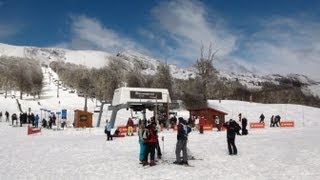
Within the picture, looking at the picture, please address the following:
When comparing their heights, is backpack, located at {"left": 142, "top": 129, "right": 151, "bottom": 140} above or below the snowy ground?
above

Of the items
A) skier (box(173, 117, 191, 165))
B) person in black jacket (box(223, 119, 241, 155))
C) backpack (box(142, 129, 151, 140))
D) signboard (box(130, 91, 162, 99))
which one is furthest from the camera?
signboard (box(130, 91, 162, 99))

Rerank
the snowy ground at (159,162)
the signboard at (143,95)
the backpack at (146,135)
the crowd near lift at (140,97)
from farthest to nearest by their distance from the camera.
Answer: the signboard at (143,95) < the crowd near lift at (140,97) < the backpack at (146,135) < the snowy ground at (159,162)

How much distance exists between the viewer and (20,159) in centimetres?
2198

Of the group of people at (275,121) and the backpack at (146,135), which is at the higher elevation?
the group of people at (275,121)

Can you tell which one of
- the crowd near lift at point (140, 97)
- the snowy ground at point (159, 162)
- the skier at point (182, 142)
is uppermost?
the crowd near lift at point (140, 97)

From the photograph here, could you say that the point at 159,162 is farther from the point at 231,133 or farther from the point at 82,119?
the point at 82,119

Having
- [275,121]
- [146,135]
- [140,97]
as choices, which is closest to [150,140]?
[146,135]

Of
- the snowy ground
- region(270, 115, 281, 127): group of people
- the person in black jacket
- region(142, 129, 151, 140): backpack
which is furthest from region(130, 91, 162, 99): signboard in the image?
region(142, 129, 151, 140): backpack

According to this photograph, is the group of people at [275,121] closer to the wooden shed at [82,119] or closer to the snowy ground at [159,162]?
the wooden shed at [82,119]

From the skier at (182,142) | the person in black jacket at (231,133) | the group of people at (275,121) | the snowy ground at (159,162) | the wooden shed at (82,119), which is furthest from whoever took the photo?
the wooden shed at (82,119)

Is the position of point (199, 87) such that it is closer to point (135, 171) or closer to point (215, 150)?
point (215, 150)

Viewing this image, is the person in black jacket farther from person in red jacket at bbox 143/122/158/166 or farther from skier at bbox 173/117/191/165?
person in red jacket at bbox 143/122/158/166

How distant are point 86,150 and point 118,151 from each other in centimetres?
204

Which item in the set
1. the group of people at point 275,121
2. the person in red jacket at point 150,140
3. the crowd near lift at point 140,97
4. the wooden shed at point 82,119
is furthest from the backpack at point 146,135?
the group of people at point 275,121
